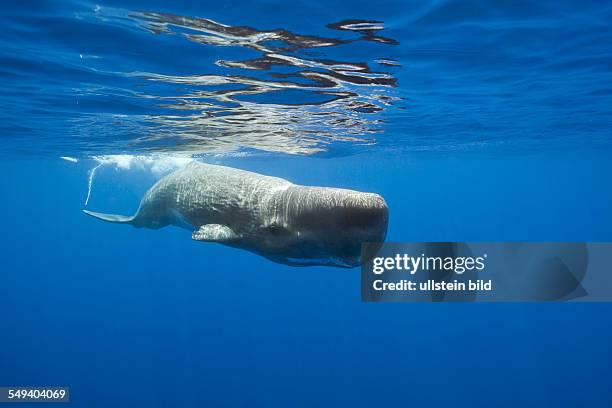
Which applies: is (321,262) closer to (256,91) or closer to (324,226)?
(324,226)

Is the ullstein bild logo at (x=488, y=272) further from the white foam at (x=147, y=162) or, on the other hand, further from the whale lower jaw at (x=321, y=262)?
the white foam at (x=147, y=162)

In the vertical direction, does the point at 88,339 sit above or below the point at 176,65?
below

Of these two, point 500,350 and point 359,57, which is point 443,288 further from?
point 500,350

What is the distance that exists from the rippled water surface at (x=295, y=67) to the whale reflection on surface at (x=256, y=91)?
5 cm

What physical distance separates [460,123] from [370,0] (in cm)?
1364

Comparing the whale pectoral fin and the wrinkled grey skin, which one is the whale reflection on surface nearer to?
the wrinkled grey skin

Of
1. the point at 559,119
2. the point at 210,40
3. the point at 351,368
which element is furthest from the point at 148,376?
the point at 559,119

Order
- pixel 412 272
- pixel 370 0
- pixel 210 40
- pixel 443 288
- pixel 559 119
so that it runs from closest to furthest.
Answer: pixel 412 272
pixel 443 288
pixel 370 0
pixel 210 40
pixel 559 119

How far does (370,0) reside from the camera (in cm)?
663

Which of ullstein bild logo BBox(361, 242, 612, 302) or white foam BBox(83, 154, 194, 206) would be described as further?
white foam BBox(83, 154, 194, 206)

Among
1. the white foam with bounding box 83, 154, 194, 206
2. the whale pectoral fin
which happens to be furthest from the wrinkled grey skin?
the white foam with bounding box 83, 154, 194, 206

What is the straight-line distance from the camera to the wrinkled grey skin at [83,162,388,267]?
375cm

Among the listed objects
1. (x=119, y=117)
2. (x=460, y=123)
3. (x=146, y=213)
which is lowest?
(x=146, y=213)

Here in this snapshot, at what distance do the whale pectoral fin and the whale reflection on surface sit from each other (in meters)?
3.97
